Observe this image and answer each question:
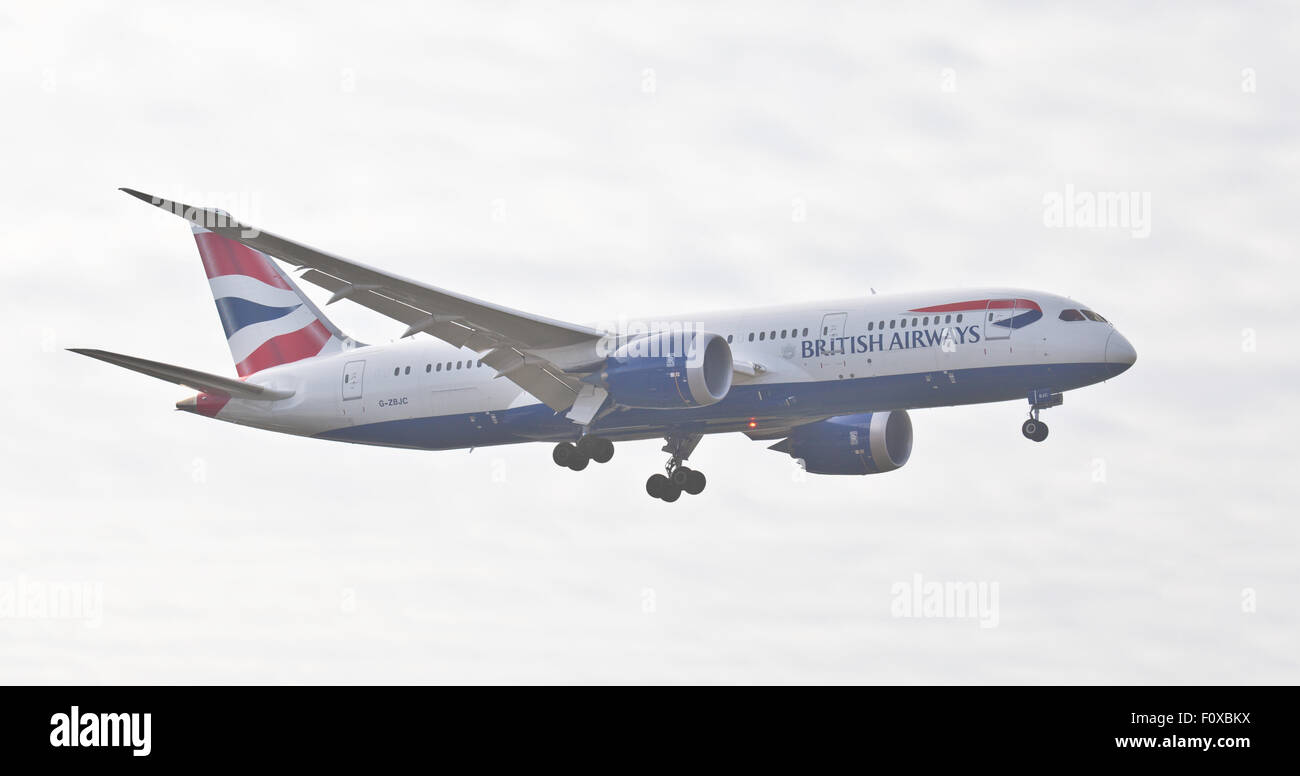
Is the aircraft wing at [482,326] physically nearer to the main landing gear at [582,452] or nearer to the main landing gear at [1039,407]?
the main landing gear at [582,452]

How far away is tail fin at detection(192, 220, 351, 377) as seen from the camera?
49281 mm

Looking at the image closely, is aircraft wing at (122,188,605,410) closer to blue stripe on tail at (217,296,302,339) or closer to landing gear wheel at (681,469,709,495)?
landing gear wheel at (681,469,709,495)

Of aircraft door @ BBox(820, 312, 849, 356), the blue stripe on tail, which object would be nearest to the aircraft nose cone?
aircraft door @ BBox(820, 312, 849, 356)

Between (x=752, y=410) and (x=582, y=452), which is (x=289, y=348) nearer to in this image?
→ (x=582, y=452)

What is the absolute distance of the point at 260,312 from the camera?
5050cm

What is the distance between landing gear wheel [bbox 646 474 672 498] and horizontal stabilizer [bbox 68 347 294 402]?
1026 centimetres

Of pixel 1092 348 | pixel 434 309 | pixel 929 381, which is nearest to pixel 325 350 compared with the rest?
pixel 434 309

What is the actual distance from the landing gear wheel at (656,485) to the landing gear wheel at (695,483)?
49 centimetres

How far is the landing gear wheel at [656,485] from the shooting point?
45.8 metres

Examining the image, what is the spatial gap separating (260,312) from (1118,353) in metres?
25.0

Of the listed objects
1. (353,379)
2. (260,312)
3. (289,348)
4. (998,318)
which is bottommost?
(998,318)

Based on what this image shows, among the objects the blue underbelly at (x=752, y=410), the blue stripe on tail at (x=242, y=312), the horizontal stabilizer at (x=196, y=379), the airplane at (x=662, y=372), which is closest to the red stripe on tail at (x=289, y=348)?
the airplane at (x=662, y=372)

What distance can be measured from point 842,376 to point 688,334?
3745mm

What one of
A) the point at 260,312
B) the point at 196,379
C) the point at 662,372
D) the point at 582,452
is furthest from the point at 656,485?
A: the point at 260,312
